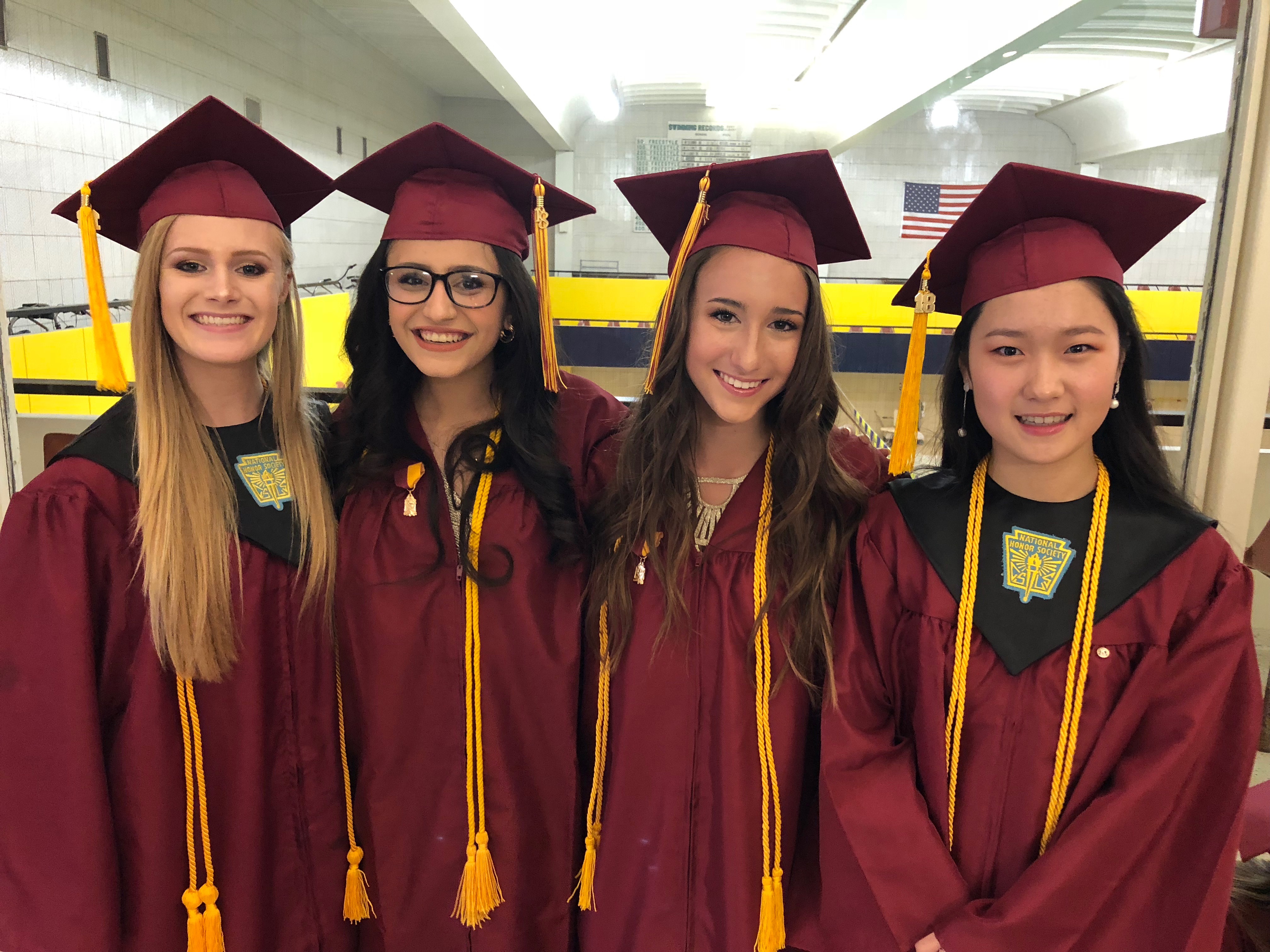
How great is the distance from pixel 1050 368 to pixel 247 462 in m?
1.40

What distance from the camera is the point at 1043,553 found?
127 centimetres

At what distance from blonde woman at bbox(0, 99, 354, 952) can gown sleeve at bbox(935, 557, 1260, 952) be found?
1.21 m

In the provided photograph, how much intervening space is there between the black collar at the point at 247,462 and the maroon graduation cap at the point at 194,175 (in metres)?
0.34

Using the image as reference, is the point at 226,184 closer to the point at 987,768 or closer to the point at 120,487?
the point at 120,487

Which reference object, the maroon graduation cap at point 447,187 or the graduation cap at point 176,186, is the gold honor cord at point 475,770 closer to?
the maroon graduation cap at point 447,187

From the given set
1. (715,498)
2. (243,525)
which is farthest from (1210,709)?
(243,525)

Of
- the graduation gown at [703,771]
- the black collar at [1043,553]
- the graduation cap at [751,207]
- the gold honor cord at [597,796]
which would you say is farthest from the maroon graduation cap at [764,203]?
the gold honor cord at [597,796]

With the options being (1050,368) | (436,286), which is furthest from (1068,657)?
(436,286)

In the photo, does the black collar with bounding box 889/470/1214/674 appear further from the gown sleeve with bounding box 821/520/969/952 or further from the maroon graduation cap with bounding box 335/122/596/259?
the maroon graduation cap with bounding box 335/122/596/259

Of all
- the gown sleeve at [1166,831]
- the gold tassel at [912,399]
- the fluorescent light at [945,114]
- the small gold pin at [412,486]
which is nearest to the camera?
the gown sleeve at [1166,831]

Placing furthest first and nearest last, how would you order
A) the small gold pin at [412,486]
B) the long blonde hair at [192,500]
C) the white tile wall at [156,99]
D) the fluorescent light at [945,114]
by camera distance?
1. the fluorescent light at [945,114]
2. the white tile wall at [156,99]
3. the small gold pin at [412,486]
4. the long blonde hair at [192,500]

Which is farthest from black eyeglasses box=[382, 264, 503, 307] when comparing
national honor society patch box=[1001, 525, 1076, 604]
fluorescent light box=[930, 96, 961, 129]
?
fluorescent light box=[930, 96, 961, 129]

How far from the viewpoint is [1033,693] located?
123 cm

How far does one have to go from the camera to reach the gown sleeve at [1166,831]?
1162 millimetres
